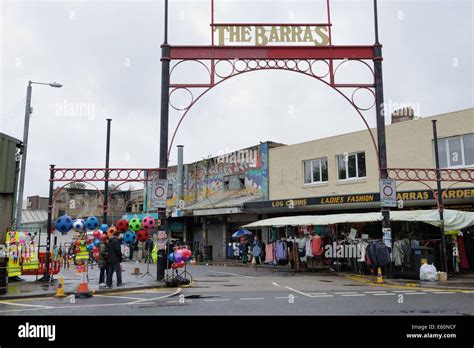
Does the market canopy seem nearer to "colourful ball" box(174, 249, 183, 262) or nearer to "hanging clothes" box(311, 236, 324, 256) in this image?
"hanging clothes" box(311, 236, 324, 256)

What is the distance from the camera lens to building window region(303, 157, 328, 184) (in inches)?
1085

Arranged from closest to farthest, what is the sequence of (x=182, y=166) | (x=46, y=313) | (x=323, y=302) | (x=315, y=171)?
(x=46, y=313), (x=323, y=302), (x=315, y=171), (x=182, y=166)

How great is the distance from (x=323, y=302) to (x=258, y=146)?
69.0 ft

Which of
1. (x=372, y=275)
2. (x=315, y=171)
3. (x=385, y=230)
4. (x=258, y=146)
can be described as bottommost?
(x=372, y=275)

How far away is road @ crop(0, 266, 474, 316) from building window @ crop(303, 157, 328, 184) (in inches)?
509

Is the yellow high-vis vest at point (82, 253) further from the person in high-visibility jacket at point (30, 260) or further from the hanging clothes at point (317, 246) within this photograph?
the hanging clothes at point (317, 246)

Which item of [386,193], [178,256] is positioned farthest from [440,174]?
[178,256]

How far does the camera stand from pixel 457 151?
21812mm

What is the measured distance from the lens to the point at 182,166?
126 feet

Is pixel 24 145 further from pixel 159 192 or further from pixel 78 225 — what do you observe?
pixel 159 192
